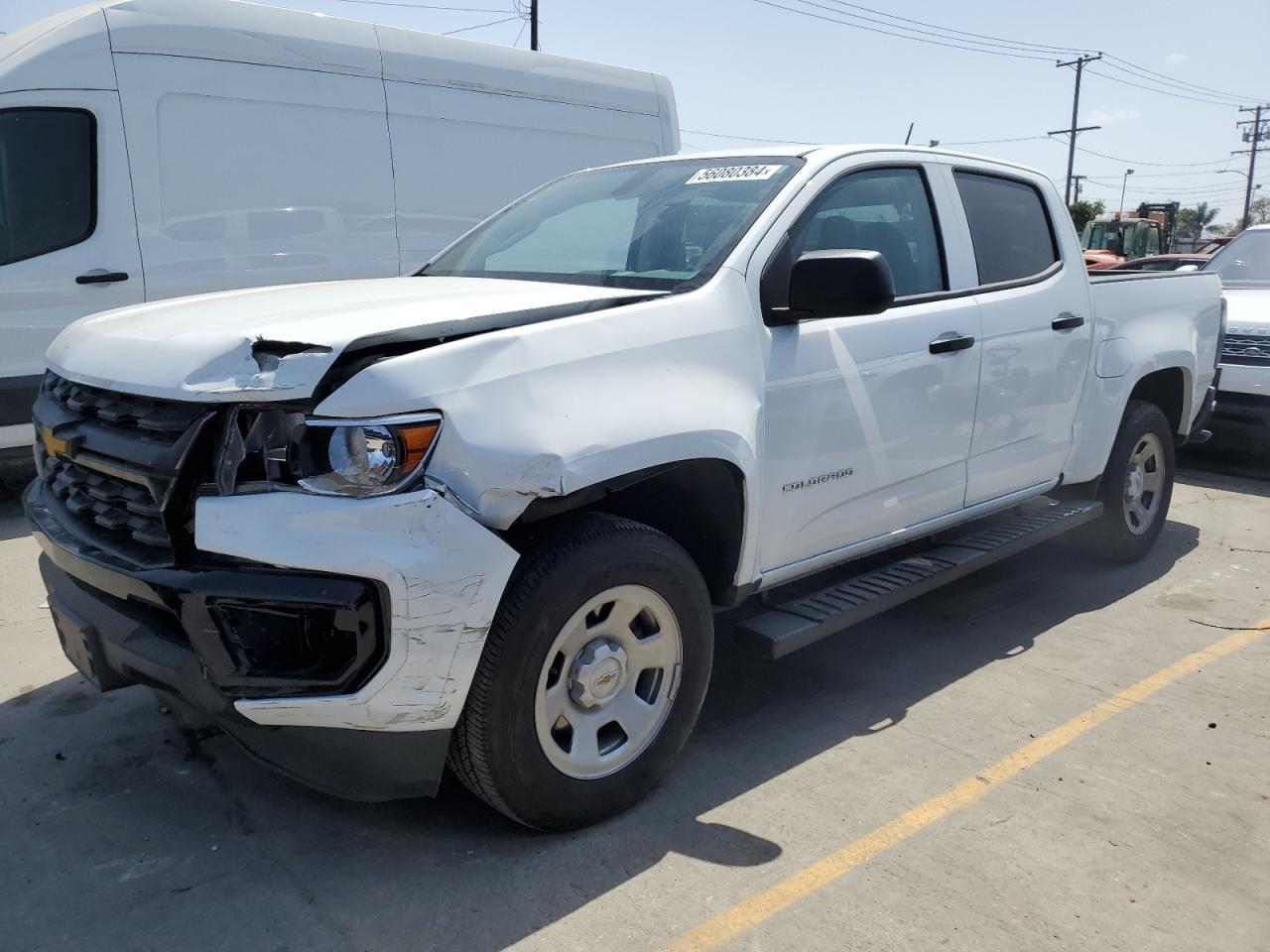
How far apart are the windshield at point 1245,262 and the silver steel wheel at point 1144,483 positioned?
421 centimetres

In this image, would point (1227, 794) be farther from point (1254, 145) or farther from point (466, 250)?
point (1254, 145)

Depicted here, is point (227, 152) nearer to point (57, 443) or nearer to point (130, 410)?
point (57, 443)

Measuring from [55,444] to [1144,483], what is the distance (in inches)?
200

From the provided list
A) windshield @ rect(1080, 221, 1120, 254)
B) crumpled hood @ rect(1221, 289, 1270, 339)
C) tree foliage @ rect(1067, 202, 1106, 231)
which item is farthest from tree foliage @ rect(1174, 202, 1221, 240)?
crumpled hood @ rect(1221, 289, 1270, 339)

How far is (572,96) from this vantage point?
8109 mm

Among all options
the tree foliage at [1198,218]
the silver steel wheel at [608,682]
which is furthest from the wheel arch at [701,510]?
the tree foliage at [1198,218]

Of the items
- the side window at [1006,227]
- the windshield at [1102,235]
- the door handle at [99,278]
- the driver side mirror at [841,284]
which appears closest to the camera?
the driver side mirror at [841,284]

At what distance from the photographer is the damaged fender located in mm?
2303

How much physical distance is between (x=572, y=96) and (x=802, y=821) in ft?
21.5

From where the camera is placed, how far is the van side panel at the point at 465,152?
23.8ft

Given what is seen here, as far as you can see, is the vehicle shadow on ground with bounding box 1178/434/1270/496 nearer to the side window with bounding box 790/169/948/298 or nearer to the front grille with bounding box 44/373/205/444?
the side window with bounding box 790/169/948/298

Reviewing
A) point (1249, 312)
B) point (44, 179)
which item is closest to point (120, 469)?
point (44, 179)

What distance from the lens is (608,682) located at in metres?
2.82

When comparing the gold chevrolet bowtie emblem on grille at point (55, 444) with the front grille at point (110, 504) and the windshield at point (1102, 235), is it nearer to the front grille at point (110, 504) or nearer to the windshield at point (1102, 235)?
the front grille at point (110, 504)
